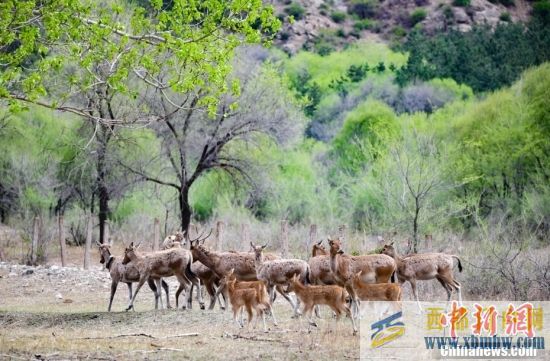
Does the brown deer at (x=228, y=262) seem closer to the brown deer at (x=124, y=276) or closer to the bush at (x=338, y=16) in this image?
the brown deer at (x=124, y=276)

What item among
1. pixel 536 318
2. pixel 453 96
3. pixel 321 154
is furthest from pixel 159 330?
pixel 453 96

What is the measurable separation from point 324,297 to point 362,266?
2.60 metres

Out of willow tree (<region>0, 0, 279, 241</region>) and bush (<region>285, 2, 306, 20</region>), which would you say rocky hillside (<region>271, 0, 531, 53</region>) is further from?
willow tree (<region>0, 0, 279, 241</region>)

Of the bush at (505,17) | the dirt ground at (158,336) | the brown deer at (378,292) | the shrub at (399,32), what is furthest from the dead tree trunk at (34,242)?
the bush at (505,17)

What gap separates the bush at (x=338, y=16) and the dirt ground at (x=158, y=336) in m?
96.4

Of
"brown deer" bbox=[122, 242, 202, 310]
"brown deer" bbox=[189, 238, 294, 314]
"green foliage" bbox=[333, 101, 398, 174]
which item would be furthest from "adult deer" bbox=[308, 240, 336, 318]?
"green foliage" bbox=[333, 101, 398, 174]

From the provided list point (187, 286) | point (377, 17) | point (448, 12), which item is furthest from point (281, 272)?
point (377, 17)

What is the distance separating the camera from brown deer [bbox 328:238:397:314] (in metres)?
18.9

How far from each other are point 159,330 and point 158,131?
19535 millimetres

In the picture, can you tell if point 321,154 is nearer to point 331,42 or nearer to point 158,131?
point 158,131

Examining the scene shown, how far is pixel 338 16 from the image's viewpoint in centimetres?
11681

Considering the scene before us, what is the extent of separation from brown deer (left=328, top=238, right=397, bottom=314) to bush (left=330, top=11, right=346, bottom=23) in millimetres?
99460

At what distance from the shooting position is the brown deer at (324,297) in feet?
55.3

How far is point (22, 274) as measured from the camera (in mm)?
28781
